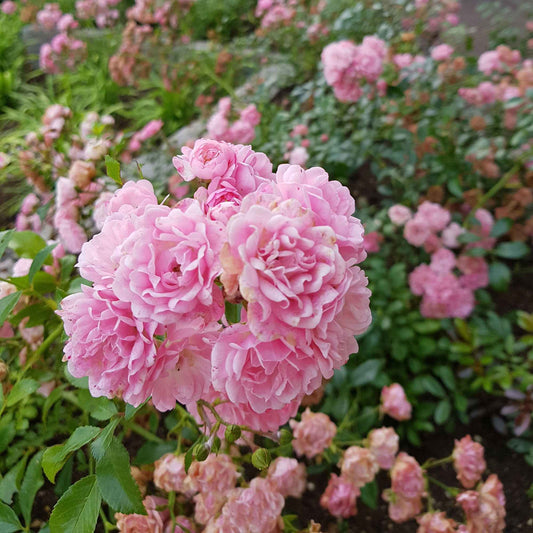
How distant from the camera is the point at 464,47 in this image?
2498 mm

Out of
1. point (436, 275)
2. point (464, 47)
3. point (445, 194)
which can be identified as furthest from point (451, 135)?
point (464, 47)

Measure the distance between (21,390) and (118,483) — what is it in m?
0.25

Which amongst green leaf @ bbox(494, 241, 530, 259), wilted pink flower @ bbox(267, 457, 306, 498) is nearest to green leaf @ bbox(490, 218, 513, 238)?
green leaf @ bbox(494, 241, 530, 259)

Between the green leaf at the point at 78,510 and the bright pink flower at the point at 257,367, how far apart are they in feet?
0.90

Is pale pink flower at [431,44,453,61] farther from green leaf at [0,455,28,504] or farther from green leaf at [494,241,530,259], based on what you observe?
green leaf at [0,455,28,504]

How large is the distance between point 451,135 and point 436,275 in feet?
1.98

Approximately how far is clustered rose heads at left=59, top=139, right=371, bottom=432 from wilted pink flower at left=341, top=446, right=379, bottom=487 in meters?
0.51

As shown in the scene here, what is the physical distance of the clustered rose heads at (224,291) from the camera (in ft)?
1.62

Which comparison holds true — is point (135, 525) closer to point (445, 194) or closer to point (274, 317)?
point (274, 317)

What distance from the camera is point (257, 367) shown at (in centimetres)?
54

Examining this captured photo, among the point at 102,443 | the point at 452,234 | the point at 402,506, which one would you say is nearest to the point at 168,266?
the point at 102,443

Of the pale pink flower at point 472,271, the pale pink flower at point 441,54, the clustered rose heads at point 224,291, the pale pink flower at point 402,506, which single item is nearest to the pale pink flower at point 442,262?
the pale pink flower at point 472,271

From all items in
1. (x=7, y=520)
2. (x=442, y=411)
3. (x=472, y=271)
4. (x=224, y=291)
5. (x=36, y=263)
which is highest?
(x=224, y=291)

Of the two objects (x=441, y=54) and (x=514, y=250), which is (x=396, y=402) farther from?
(x=441, y=54)
